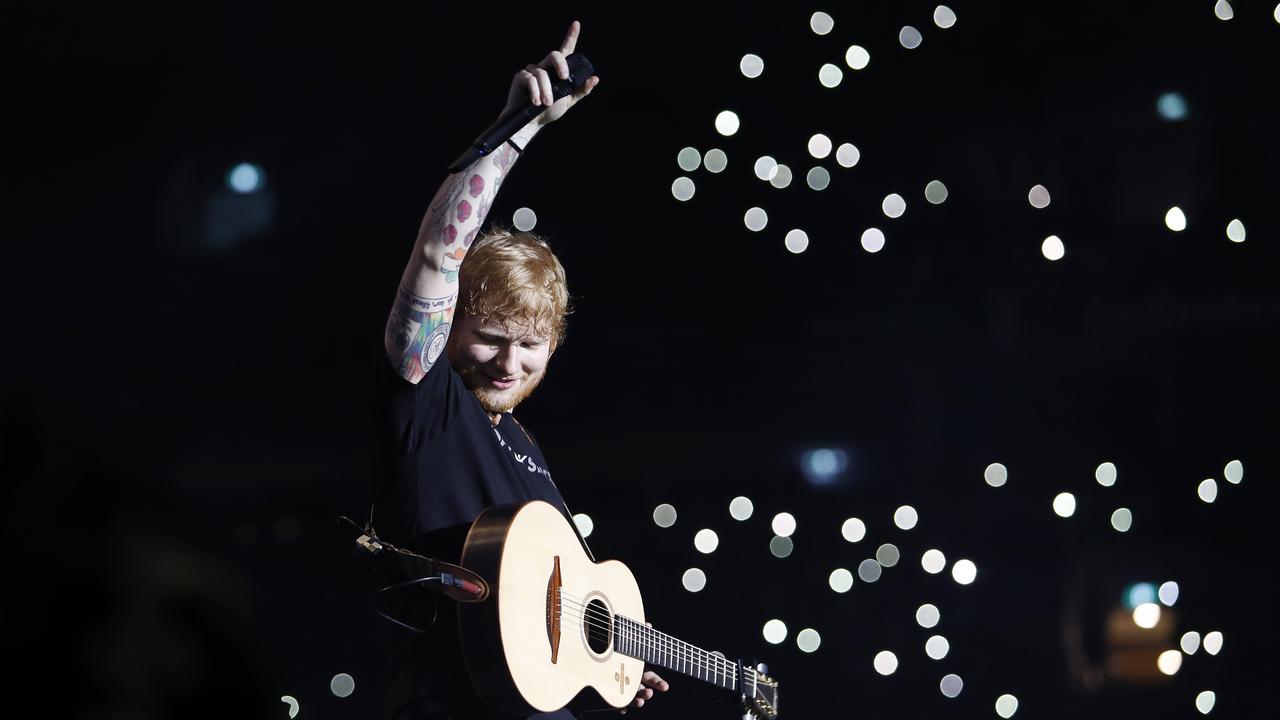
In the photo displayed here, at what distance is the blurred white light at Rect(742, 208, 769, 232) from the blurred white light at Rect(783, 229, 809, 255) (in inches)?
2.7

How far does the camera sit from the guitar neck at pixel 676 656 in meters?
1.58

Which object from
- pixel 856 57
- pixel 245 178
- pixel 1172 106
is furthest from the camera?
pixel 1172 106

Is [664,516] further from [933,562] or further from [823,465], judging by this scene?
[933,562]

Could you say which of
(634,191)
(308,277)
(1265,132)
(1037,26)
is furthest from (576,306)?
(1265,132)

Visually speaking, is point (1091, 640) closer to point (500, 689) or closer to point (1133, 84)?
point (1133, 84)

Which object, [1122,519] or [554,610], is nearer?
[554,610]

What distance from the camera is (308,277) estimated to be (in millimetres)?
2074

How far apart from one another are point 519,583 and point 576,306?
3.54 feet

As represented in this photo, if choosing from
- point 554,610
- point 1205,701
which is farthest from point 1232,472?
point 554,610

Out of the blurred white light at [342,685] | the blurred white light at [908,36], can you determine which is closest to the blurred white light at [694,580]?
the blurred white light at [342,685]

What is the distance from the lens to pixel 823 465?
7.80 ft

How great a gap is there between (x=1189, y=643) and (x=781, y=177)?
4.56 feet

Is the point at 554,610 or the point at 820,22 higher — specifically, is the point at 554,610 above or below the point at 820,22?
below

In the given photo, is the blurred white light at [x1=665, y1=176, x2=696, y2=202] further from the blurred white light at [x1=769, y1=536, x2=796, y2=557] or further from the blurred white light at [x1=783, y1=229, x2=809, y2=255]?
the blurred white light at [x1=769, y1=536, x2=796, y2=557]
